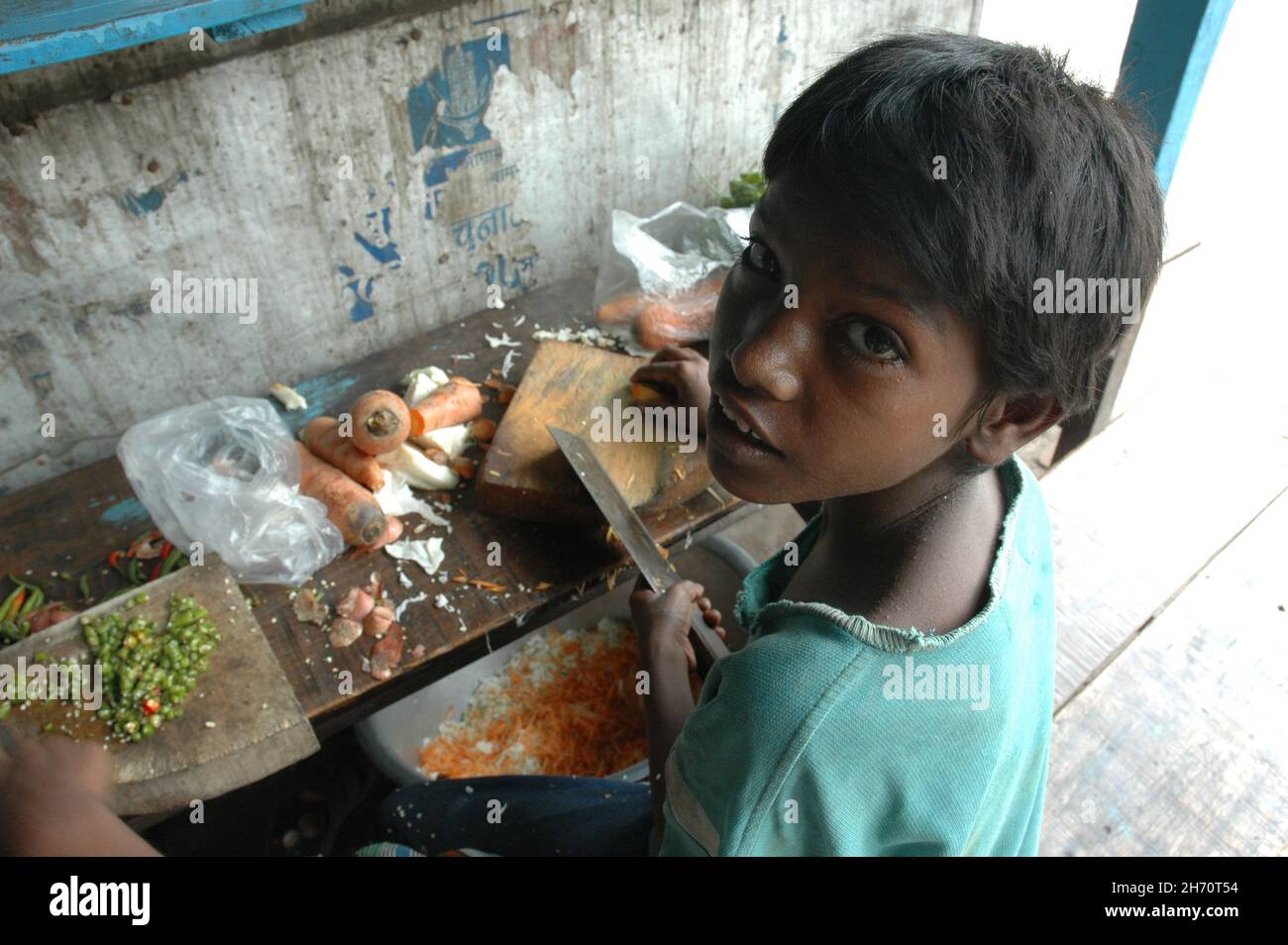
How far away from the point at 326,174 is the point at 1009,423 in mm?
2287

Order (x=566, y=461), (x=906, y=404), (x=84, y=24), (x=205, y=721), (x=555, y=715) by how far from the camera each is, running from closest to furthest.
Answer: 1. (x=906, y=404)
2. (x=84, y=24)
3. (x=205, y=721)
4. (x=566, y=461)
5. (x=555, y=715)

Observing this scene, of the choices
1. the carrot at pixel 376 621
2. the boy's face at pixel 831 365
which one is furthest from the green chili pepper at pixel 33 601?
the boy's face at pixel 831 365

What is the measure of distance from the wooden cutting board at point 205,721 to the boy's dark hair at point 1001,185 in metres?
1.58

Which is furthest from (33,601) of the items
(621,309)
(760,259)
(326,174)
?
(760,259)

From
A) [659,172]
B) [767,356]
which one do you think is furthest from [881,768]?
[659,172]

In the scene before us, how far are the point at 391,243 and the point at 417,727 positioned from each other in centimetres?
158

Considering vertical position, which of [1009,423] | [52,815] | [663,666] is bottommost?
[663,666]

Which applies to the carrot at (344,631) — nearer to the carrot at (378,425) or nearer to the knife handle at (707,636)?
the carrot at (378,425)

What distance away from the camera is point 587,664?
292 cm

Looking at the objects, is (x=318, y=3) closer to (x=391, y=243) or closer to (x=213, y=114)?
(x=213, y=114)

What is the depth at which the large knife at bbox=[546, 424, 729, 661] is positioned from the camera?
2062 mm

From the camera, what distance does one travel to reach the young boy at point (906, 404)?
100 cm

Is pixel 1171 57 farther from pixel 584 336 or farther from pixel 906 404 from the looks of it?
pixel 906 404

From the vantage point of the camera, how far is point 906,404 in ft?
3.59
